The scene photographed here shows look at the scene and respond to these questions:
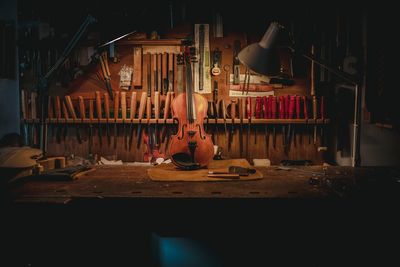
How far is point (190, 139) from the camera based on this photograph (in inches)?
147

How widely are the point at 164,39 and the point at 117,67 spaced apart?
2.41ft

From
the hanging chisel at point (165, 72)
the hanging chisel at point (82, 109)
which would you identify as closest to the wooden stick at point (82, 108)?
the hanging chisel at point (82, 109)

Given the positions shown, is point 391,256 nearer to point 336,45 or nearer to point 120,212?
point 120,212

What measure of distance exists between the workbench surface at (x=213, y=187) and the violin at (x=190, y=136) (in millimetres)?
425

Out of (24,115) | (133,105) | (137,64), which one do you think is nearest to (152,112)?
(133,105)

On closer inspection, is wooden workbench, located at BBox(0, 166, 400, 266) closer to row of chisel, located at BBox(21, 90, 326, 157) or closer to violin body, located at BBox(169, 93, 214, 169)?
violin body, located at BBox(169, 93, 214, 169)

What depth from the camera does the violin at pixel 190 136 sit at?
11.1ft

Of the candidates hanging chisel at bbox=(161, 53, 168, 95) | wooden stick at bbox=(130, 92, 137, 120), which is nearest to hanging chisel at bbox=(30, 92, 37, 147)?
wooden stick at bbox=(130, 92, 137, 120)

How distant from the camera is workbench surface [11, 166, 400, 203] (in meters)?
2.40

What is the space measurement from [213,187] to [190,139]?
1122 mm

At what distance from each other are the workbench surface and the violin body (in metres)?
0.41

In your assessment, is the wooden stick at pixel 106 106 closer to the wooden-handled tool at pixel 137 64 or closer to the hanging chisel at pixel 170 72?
the wooden-handled tool at pixel 137 64

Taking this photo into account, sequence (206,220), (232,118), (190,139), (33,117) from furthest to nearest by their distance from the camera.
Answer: (33,117)
(232,118)
(190,139)
(206,220)

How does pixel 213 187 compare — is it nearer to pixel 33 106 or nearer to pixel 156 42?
Answer: pixel 156 42
